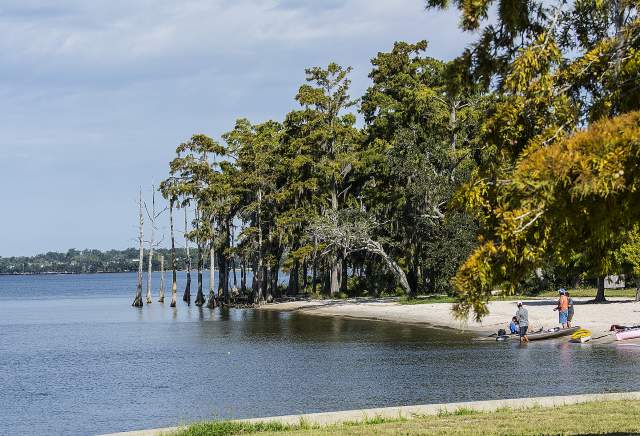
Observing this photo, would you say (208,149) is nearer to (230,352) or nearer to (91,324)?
(91,324)

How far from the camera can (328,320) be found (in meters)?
55.2

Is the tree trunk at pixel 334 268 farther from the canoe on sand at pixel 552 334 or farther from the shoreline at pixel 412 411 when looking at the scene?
the shoreline at pixel 412 411

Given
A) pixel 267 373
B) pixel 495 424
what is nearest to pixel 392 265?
pixel 267 373

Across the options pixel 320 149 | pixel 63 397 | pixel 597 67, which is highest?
pixel 320 149

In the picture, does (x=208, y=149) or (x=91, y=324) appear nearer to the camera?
(x=91, y=324)

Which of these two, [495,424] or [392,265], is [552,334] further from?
[392,265]

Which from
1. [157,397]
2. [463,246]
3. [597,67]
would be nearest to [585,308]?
[463,246]

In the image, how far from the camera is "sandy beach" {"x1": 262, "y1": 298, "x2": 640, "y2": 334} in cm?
3878

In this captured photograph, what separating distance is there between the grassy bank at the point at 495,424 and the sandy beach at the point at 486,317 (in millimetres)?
15754

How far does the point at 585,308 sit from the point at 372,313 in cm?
1691

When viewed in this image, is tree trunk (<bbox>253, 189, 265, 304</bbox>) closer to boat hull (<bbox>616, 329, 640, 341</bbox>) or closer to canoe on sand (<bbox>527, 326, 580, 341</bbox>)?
canoe on sand (<bbox>527, 326, 580, 341</bbox>)

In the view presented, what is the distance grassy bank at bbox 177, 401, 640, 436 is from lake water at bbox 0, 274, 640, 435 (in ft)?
21.9

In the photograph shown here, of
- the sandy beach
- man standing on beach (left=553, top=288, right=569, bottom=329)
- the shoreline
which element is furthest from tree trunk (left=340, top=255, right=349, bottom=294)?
the shoreline

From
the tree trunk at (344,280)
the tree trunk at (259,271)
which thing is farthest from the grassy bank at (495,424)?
the tree trunk at (344,280)
